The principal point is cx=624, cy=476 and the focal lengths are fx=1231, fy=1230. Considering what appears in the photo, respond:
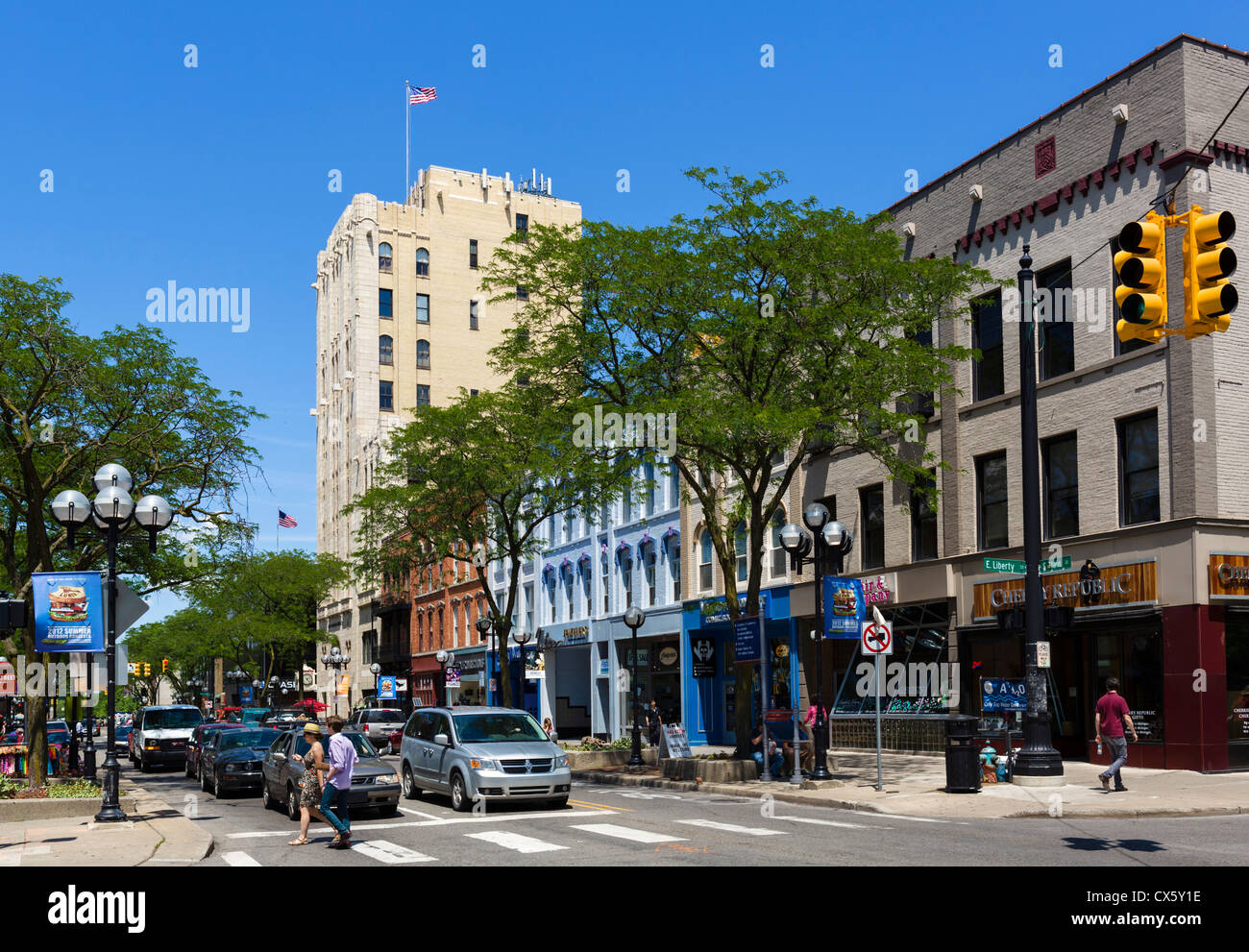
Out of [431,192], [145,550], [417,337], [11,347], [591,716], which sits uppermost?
[431,192]

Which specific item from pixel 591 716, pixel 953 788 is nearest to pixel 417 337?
pixel 591 716

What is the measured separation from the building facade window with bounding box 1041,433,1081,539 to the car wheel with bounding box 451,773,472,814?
1472 centimetres

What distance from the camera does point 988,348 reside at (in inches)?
1192

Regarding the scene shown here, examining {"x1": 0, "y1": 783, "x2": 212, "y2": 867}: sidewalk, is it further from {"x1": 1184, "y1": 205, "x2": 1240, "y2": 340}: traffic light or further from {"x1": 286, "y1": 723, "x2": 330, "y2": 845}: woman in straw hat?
{"x1": 1184, "y1": 205, "x2": 1240, "y2": 340}: traffic light

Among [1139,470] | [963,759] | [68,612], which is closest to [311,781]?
[68,612]

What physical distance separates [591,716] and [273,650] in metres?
39.6

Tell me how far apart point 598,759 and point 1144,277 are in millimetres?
23289

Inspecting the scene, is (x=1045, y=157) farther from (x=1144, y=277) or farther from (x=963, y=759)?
(x=1144, y=277)

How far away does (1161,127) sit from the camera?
83.3 feet

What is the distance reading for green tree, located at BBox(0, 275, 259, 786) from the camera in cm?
2404

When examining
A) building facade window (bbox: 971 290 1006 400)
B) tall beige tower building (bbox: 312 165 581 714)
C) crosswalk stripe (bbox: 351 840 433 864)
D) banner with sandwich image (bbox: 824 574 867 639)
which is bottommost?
crosswalk stripe (bbox: 351 840 433 864)

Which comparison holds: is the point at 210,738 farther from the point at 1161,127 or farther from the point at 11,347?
the point at 1161,127

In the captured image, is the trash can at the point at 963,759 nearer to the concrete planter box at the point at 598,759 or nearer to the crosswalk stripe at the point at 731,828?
the crosswalk stripe at the point at 731,828

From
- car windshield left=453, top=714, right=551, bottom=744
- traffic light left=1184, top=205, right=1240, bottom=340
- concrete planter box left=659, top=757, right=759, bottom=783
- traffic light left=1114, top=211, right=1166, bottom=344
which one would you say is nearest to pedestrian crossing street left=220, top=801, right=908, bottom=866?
car windshield left=453, top=714, right=551, bottom=744
